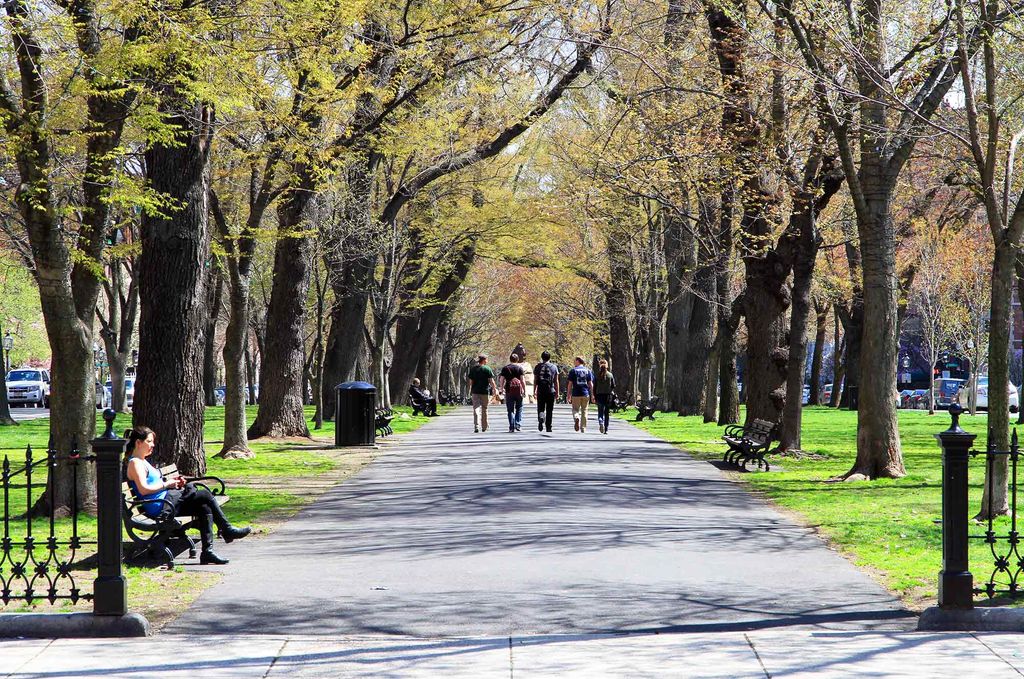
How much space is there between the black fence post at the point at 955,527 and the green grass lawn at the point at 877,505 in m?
0.77

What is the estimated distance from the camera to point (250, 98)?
50.4 ft

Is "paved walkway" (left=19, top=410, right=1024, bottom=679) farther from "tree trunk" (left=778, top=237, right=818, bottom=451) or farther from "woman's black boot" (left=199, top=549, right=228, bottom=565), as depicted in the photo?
"tree trunk" (left=778, top=237, right=818, bottom=451)

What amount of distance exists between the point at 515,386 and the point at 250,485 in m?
13.5

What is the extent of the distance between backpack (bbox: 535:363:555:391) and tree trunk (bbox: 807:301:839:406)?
2212cm

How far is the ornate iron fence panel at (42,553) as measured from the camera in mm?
7938

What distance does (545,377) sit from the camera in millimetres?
29391

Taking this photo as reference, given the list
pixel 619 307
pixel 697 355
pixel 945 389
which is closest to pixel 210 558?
pixel 697 355

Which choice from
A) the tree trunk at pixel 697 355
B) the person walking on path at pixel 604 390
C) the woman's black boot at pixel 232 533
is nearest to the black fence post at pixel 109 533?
the woman's black boot at pixel 232 533

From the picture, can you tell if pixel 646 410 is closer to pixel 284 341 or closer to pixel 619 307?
pixel 619 307

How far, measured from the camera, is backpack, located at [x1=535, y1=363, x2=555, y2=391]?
96.2 feet

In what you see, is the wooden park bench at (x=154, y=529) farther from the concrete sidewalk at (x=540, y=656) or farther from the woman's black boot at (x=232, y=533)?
the concrete sidewalk at (x=540, y=656)

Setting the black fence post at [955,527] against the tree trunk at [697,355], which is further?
the tree trunk at [697,355]

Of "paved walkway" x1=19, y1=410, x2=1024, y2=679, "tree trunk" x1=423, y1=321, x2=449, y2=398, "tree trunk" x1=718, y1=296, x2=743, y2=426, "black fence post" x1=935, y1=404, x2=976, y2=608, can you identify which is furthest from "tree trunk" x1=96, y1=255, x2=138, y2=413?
"black fence post" x1=935, y1=404, x2=976, y2=608

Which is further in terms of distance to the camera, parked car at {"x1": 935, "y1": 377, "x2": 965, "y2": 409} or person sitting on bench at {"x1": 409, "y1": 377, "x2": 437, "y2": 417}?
parked car at {"x1": 935, "y1": 377, "x2": 965, "y2": 409}
